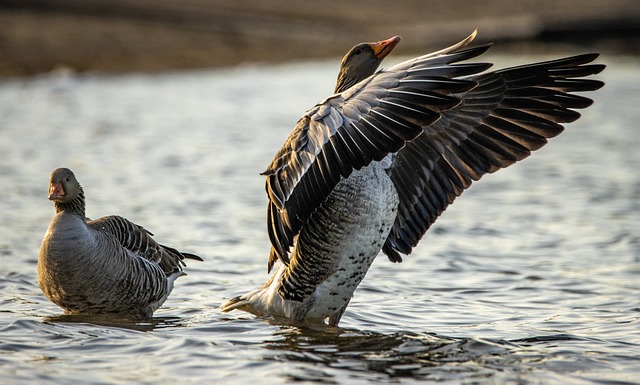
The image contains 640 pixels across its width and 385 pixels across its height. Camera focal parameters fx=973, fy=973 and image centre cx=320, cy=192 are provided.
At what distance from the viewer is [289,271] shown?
7.06 meters

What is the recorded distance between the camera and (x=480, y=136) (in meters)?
7.57

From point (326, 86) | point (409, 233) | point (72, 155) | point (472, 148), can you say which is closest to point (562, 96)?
point (472, 148)

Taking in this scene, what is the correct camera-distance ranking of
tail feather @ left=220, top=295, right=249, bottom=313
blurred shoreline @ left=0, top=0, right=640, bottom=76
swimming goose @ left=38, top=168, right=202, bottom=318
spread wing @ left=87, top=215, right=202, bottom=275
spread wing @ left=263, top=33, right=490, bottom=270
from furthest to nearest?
1. blurred shoreline @ left=0, top=0, right=640, bottom=76
2. spread wing @ left=87, top=215, right=202, bottom=275
3. tail feather @ left=220, top=295, right=249, bottom=313
4. swimming goose @ left=38, top=168, right=202, bottom=318
5. spread wing @ left=263, top=33, right=490, bottom=270

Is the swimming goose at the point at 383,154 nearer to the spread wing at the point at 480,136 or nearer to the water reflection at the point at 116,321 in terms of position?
the spread wing at the point at 480,136

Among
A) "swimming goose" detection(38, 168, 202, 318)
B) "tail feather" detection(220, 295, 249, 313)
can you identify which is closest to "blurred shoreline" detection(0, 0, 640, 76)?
"swimming goose" detection(38, 168, 202, 318)

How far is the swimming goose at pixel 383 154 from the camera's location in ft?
19.6

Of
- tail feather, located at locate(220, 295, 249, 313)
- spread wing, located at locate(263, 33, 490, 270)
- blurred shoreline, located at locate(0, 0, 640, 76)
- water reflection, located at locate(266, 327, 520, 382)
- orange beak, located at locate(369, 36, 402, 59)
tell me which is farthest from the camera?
blurred shoreline, located at locate(0, 0, 640, 76)

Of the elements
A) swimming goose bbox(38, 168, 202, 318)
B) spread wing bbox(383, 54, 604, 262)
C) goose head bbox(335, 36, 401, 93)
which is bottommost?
swimming goose bbox(38, 168, 202, 318)

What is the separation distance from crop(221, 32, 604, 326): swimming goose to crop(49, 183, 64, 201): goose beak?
1529mm

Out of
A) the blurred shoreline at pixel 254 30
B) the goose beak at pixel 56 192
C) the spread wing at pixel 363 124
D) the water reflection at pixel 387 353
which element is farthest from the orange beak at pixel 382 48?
the blurred shoreline at pixel 254 30

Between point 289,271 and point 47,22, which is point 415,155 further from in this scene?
point 47,22

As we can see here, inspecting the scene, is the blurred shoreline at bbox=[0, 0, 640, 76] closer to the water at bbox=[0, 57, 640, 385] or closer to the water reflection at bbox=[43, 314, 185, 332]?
the water at bbox=[0, 57, 640, 385]

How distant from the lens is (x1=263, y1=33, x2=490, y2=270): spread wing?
233 inches

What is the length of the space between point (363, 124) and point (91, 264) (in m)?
2.47
